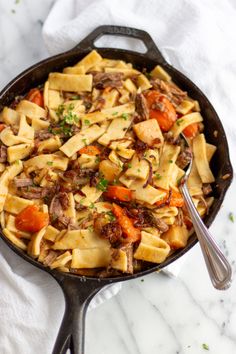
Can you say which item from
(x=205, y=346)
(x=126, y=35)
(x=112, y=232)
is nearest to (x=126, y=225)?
(x=112, y=232)

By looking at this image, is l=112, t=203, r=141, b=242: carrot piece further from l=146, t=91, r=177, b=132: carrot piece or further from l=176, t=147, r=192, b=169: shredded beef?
l=146, t=91, r=177, b=132: carrot piece

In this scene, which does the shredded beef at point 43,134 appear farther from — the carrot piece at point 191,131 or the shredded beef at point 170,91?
the carrot piece at point 191,131

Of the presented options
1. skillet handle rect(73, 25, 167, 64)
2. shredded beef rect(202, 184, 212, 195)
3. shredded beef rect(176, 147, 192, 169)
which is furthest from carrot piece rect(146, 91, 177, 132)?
shredded beef rect(202, 184, 212, 195)

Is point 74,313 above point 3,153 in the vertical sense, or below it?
below

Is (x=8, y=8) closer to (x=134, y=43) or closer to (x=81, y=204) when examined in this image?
(x=134, y=43)

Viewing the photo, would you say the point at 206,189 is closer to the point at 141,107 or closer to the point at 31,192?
the point at 141,107
